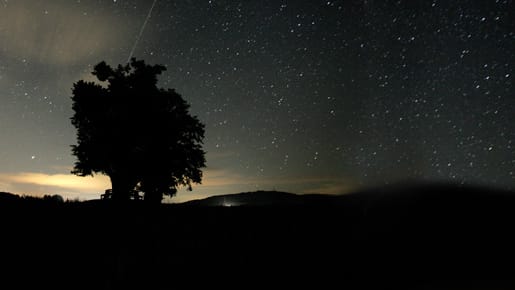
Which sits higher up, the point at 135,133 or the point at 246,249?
the point at 135,133

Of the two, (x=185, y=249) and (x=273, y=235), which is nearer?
(x=185, y=249)

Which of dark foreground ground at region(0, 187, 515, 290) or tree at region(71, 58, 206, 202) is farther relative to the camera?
tree at region(71, 58, 206, 202)

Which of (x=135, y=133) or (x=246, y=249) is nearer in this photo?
(x=246, y=249)

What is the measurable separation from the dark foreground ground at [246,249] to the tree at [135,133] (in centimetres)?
1165

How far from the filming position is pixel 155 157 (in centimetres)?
2550

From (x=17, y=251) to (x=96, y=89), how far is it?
19.9m

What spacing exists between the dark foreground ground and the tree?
459 inches

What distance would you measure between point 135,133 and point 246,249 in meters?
16.8

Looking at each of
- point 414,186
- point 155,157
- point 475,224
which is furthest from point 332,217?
point 414,186

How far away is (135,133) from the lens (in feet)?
83.3

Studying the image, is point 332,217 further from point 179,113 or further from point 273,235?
point 179,113

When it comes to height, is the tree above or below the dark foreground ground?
above

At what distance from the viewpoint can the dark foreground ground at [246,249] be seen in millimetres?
8281

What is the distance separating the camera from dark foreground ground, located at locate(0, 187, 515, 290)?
27.2ft
